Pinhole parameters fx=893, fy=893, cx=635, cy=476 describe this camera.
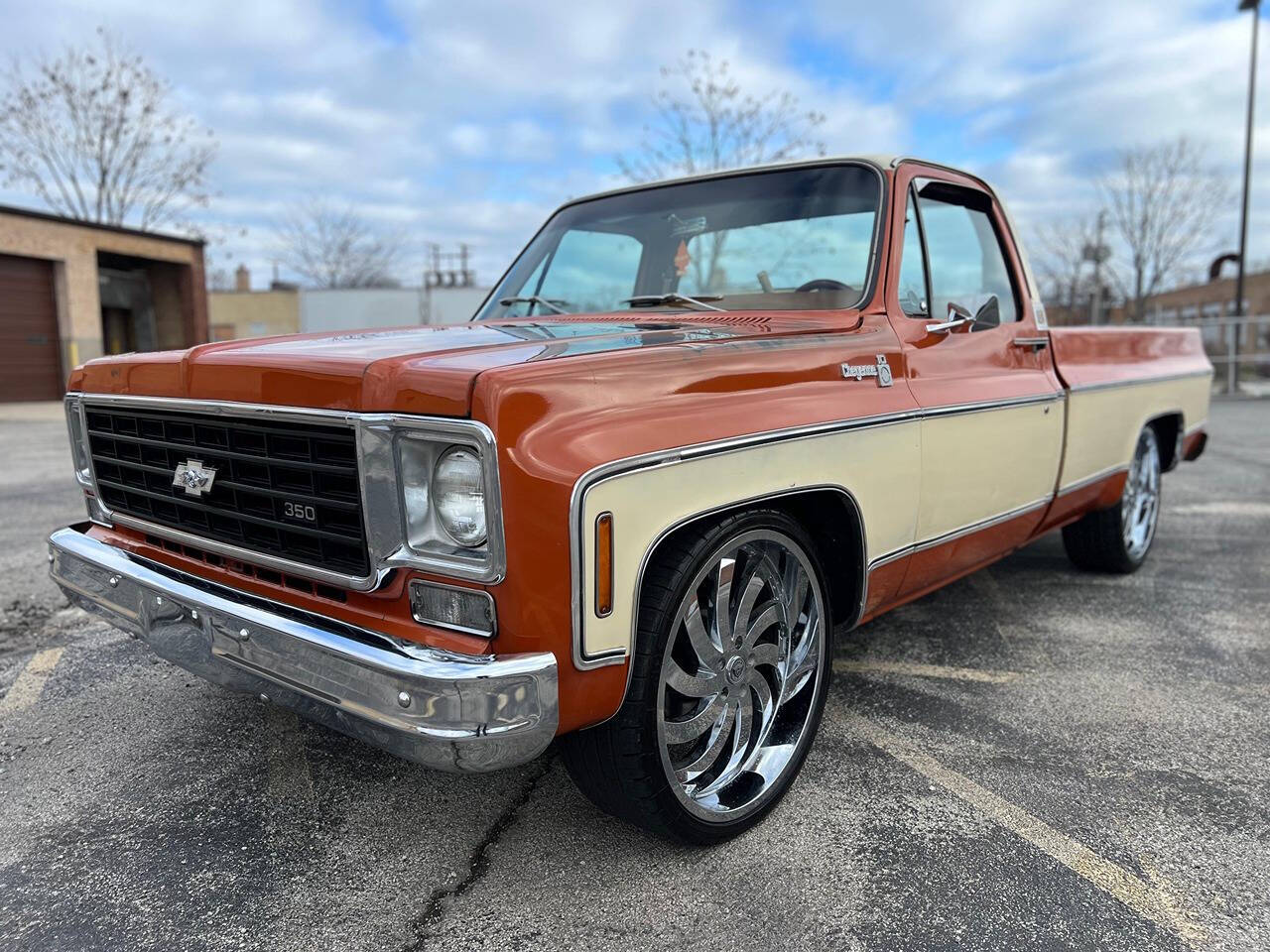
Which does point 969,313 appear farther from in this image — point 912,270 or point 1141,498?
point 1141,498

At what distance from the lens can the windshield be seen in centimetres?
313

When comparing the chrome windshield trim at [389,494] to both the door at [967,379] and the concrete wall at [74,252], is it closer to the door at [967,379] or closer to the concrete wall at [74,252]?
the door at [967,379]

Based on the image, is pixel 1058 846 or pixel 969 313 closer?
pixel 1058 846

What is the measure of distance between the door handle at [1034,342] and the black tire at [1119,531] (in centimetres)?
133

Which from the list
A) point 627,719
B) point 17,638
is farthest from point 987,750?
point 17,638

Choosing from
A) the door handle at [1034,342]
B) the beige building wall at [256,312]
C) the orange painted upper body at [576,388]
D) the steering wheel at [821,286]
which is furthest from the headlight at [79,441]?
the beige building wall at [256,312]

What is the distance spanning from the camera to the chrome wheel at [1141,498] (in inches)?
192

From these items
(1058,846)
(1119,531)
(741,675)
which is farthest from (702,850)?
(1119,531)

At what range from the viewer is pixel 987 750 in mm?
2859

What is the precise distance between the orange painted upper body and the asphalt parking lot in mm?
522

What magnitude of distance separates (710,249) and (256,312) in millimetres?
44038

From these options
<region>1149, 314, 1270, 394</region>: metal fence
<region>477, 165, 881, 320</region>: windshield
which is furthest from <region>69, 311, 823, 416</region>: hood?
<region>1149, 314, 1270, 394</region>: metal fence

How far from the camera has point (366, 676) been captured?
1816mm

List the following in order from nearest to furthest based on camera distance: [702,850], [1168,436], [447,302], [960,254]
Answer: [702,850] → [960,254] → [1168,436] → [447,302]
